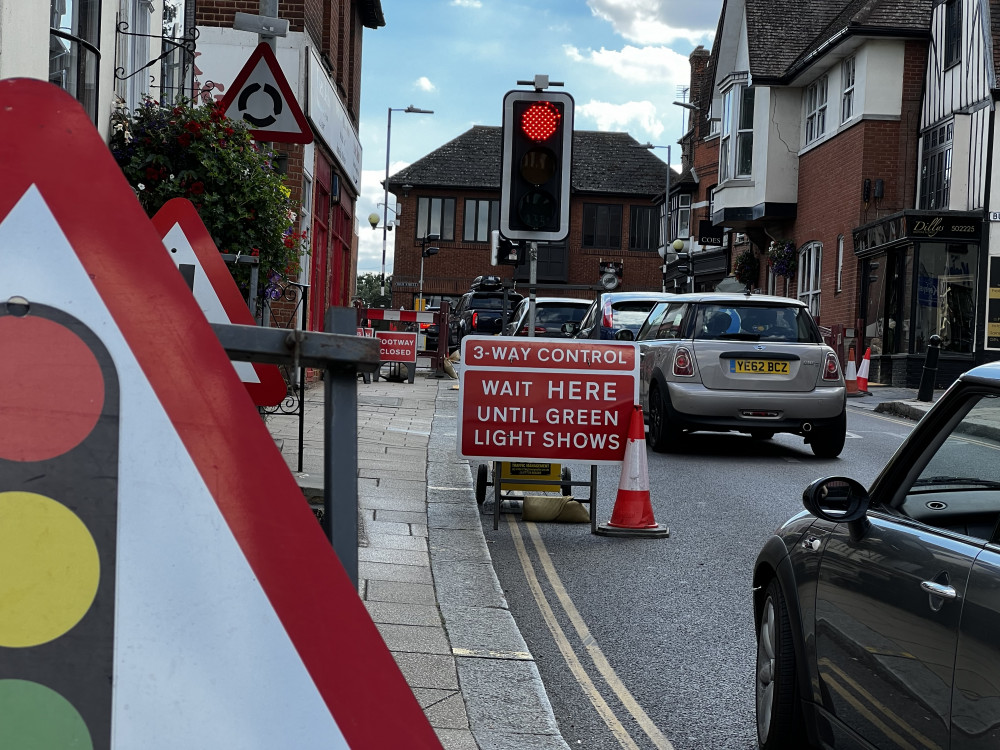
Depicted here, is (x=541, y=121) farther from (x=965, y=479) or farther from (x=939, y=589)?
(x=939, y=589)

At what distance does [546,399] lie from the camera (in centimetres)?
908

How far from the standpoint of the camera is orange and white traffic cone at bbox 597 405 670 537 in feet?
28.7

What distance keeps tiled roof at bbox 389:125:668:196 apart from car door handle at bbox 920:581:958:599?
65.7 metres

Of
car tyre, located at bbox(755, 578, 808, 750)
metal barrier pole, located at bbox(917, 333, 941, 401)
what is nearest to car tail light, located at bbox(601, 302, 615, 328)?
metal barrier pole, located at bbox(917, 333, 941, 401)

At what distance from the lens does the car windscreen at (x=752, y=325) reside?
1372 cm

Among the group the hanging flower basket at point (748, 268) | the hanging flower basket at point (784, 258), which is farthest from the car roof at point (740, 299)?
the hanging flower basket at point (748, 268)

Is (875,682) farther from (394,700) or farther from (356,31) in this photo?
(356,31)

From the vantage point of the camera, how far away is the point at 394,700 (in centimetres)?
157

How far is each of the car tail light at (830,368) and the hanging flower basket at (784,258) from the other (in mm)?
23272

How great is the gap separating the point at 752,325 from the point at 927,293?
1583 centimetres

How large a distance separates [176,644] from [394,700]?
0.90 ft

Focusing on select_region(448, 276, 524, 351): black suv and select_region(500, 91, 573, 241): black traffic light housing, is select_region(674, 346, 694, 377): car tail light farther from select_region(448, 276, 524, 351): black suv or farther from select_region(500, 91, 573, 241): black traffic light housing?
select_region(448, 276, 524, 351): black suv

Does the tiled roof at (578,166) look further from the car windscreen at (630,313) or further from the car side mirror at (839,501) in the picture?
the car side mirror at (839,501)

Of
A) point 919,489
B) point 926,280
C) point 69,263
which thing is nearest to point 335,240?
point 926,280
